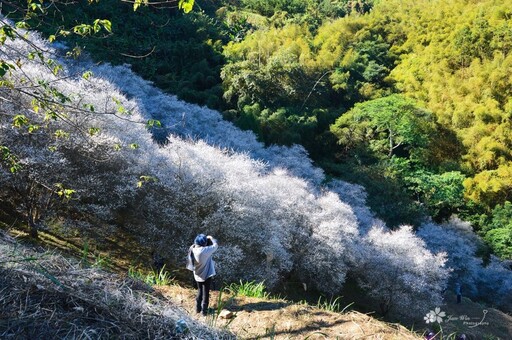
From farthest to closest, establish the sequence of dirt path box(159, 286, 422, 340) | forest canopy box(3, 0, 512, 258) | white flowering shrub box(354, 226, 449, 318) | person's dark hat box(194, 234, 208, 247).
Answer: forest canopy box(3, 0, 512, 258), white flowering shrub box(354, 226, 449, 318), person's dark hat box(194, 234, 208, 247), dirt path box(159, 286, 422, 340)

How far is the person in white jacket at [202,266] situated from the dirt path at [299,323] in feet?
0.57

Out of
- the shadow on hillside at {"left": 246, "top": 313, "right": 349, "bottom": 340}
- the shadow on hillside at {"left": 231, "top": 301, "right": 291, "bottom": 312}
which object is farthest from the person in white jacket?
the shadow on hillside at {"left": 246, "top": 313, "right": 349, "bottom": 340}

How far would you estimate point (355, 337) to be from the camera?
11.3 feet

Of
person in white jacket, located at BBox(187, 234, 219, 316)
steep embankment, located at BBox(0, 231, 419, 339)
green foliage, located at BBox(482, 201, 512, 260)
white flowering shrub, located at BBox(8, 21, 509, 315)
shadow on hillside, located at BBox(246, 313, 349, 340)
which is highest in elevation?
steep embankment, located at BBox(0, 231, 419, 339)

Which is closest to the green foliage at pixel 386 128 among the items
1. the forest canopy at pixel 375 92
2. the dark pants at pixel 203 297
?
the forest canopy at pixel 375 92

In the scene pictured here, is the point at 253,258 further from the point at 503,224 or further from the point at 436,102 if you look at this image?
the point at 436,102

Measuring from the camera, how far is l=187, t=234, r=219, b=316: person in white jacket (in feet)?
14.1

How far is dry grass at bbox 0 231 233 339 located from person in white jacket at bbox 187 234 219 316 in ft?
6.63

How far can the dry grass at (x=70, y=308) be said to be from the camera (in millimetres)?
1813

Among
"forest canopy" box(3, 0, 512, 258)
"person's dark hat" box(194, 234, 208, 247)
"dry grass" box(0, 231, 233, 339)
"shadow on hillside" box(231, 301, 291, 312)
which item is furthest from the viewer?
"forest canopy" box(3, 0, 512, 258)

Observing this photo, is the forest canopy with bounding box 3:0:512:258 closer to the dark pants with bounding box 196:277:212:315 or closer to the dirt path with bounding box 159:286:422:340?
the dirt path with bounding box 159:286:422:340

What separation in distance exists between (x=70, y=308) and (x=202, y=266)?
255cm

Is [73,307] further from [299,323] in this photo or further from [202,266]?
[202,266]

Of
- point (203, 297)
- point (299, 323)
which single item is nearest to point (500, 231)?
point (299, 323)
